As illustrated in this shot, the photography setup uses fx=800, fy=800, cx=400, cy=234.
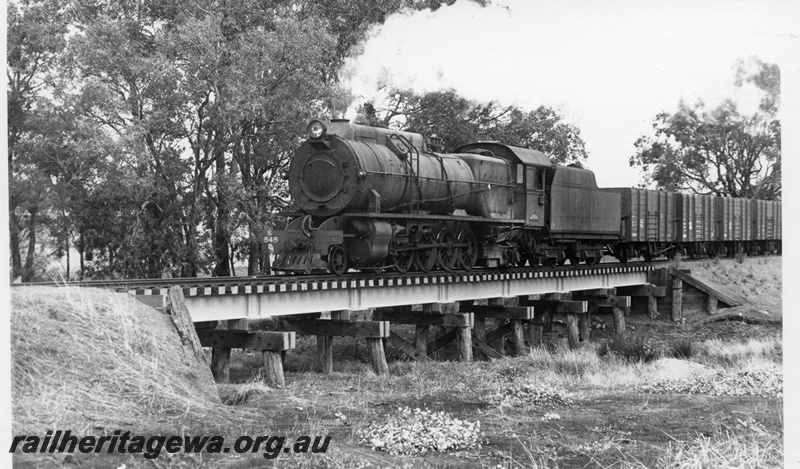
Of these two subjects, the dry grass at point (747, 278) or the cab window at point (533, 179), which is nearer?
the cab window at point (533, 179)

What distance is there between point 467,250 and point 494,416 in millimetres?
11790

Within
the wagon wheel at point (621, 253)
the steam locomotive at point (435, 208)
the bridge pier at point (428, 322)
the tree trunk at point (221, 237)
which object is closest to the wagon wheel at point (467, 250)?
the steam locomotive at point (435, 208)

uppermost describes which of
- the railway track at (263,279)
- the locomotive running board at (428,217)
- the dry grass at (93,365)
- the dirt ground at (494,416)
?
Answer: the locomotive running board at (428,217)

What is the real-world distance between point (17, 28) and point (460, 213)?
13018 millimetres

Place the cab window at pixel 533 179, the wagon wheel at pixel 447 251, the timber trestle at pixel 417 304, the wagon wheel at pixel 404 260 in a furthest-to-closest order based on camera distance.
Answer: the cab window at pixel 533 179
the wagon wheel at pixel 447 251
the wagon wheel at pixel 404 260
the timber trestle at pixel 417 304

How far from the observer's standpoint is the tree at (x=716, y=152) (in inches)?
1224

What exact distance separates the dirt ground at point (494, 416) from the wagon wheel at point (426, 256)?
9.79 ft

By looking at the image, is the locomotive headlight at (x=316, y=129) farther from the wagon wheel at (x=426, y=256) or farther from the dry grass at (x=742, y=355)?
the dry grass at (x=742, y=355)

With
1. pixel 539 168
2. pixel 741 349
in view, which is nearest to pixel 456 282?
pixel 539 168

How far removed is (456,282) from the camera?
21203 mm

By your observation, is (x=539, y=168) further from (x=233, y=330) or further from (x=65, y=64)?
(x=65, y=64)

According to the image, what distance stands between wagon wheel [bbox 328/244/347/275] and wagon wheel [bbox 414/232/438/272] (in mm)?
2696

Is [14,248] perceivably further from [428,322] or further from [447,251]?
[447,251]

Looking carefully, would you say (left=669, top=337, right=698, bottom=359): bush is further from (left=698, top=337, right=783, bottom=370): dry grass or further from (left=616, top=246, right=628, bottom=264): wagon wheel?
(left=616, top=246, right=628, bottom=264): wagon wheel
